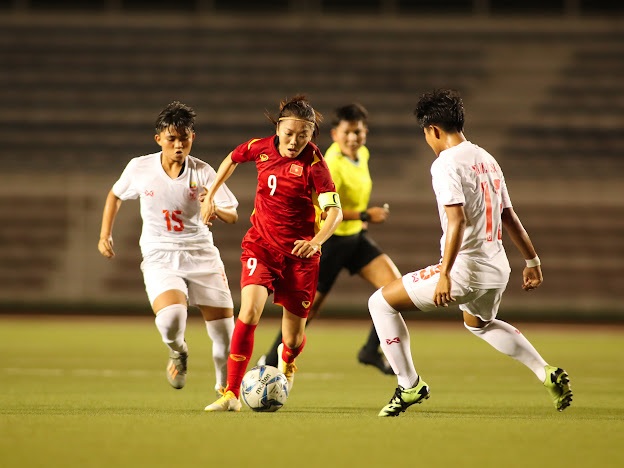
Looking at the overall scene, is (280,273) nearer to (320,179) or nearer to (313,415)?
(320,179)

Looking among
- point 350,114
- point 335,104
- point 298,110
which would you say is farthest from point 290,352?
point 335,104

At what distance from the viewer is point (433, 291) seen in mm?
6039

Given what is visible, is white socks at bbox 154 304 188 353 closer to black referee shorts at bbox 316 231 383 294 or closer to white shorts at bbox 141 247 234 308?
white shorts at bbox 141 247 234 308

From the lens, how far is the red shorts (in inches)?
258

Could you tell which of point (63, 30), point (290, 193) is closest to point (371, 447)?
point (290, 193)

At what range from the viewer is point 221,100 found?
20.9 meters

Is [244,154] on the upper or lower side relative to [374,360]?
upper

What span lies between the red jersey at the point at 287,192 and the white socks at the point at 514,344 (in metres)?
1.22

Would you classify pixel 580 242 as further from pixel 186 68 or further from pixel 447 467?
pixel 447 467

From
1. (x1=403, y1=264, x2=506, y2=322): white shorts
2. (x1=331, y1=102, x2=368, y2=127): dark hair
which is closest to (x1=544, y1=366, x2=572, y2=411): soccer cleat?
(x1=403, y1=264, x2=506, y2=322): white shorts

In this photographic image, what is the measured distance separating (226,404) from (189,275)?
3.83 feet

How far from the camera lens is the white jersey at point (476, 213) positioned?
601 centimetres

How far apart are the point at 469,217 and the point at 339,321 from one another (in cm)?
1035

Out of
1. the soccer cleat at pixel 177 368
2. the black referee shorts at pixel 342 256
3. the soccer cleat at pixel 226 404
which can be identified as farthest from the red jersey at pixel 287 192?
the black referee shorts at pixel 342 256
